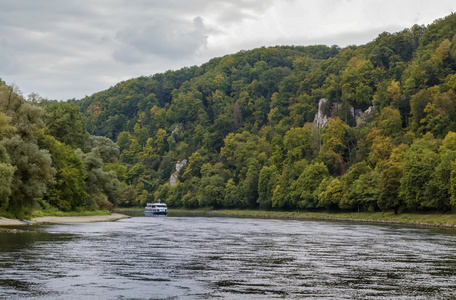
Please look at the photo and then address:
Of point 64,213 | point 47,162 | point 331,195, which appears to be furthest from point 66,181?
point 331,195

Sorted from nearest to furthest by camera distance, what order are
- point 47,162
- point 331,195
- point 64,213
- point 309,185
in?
point 47,162 < point 64,213 < point 331,195 < point 309,185

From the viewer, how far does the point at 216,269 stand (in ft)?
133

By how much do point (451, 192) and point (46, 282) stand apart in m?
86.8

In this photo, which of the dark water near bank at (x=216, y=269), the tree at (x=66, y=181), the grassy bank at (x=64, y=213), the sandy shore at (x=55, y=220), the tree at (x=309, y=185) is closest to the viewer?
the dark water near bank at (x=216, y=269)

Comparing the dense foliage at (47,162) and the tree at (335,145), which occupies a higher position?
the tree at (335,145)

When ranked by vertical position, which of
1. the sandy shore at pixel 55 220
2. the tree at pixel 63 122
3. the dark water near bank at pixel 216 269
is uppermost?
the tree at pixel 63 122

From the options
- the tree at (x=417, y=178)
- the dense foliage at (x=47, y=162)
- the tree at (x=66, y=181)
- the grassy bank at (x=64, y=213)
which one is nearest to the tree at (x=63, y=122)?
the dense foliage at (x=47, y=162)

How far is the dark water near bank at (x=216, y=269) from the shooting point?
31844 mm

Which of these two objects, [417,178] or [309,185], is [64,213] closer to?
[417,178]

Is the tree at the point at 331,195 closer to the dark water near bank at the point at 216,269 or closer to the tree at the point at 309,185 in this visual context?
the tree at the point at 309,185

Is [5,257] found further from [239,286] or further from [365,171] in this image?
[365,171]

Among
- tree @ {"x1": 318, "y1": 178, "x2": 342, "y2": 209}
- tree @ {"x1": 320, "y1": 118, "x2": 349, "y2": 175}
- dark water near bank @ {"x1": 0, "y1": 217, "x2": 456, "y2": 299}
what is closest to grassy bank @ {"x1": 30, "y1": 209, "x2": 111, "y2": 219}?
dark water near bank @ {"x1": 0, "y1": 217, "x2": 456, "y2": 299}

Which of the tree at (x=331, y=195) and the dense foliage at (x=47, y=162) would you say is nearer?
the dense foliage at (x=47, y=162)

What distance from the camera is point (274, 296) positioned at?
30.9 meters
